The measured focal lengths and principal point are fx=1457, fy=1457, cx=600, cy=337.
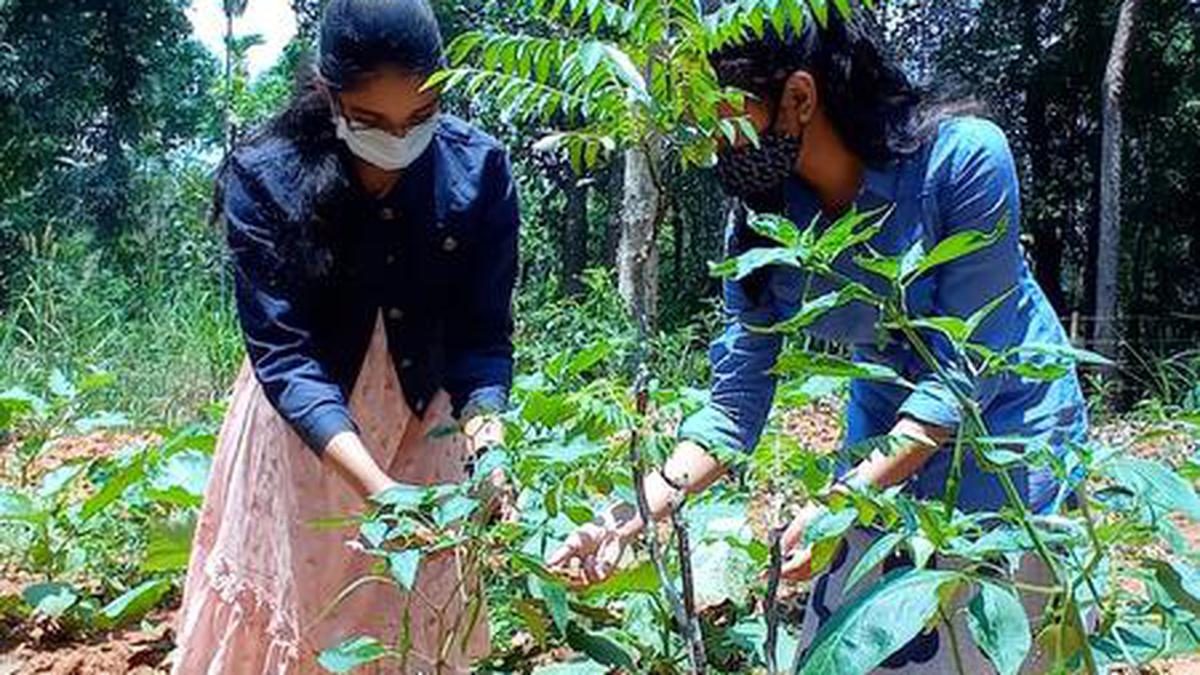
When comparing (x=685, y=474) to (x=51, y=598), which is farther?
(x=51, y=598)

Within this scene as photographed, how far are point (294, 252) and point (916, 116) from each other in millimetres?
792

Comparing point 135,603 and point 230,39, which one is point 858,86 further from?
point 230,39

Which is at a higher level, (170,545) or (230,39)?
(230,39)

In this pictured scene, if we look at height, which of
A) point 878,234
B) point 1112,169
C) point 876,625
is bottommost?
point 1112,169

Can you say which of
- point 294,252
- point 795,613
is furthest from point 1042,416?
point 795,613

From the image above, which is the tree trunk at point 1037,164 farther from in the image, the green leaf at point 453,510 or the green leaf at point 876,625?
the green leaf at point 876,625

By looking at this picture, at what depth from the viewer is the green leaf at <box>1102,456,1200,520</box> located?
0.99 m

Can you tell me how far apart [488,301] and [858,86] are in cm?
62

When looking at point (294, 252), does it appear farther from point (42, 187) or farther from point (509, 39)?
point (42, 187)

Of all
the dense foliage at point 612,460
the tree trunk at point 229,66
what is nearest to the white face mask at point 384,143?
the dense foliage at point 612,460

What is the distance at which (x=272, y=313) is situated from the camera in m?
1.86

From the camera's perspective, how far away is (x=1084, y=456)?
1.06 m

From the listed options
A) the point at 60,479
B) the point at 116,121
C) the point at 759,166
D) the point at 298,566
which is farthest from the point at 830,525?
the point at 116,121

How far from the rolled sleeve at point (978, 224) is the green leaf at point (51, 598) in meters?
2.08
